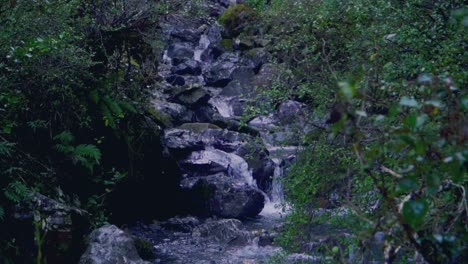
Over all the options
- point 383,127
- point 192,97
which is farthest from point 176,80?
point 383,127

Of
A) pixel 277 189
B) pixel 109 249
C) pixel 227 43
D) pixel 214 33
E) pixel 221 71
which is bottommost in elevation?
pixel 277 189

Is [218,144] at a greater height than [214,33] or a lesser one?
lesser

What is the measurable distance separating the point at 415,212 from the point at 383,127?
3.57 feet

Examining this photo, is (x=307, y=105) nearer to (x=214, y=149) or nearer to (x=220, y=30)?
(x=214, y=149)

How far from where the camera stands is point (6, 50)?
6.75m

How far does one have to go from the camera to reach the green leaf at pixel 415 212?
1863 millimetres

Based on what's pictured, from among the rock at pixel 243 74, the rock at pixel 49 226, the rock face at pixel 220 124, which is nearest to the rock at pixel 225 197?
→ the rock face at pixel 220 124

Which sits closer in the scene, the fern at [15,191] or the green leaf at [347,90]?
the green leaf at [347,90]

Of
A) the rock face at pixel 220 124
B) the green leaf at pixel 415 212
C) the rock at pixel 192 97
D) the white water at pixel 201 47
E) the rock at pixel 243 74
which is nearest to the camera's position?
the green leaf at pixel 415 212

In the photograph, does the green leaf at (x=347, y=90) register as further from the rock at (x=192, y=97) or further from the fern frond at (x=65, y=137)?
the rock at (x=192, y=97)

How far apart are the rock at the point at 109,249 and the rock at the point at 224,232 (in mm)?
2901

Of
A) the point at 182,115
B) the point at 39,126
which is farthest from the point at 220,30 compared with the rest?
the point at 39,126

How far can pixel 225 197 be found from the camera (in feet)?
41.5

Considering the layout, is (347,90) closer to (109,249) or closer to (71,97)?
(109,249)
